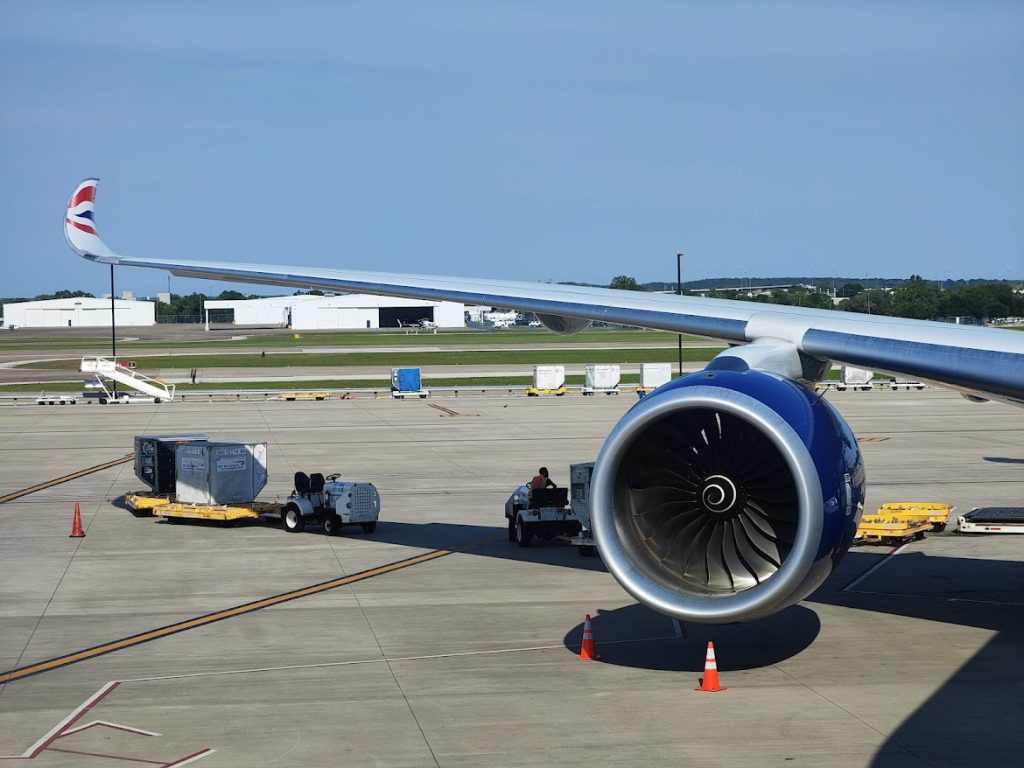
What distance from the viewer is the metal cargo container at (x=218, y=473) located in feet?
91.5

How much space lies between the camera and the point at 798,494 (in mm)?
12508

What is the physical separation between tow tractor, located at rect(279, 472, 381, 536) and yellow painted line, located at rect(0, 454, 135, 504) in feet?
29.2

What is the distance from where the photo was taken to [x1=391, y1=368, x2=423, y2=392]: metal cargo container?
212 feet

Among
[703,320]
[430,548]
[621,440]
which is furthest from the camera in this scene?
[430,548]

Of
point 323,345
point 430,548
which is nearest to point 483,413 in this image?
point 430,548

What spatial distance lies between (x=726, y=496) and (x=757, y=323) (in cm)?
239

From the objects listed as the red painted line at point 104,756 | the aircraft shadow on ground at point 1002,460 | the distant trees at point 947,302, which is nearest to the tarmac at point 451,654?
the red painted line at point 104,756

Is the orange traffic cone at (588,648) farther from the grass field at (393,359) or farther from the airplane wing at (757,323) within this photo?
the grass field at (393,359)

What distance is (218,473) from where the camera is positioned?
1097 inches

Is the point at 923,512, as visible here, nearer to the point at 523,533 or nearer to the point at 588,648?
the point at 523,533

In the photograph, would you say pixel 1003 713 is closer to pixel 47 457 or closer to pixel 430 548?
pixel 430 548

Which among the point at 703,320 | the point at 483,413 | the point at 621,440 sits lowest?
the point at 483,413

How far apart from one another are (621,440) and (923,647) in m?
5.83

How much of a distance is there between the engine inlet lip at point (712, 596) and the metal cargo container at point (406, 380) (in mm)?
51232
